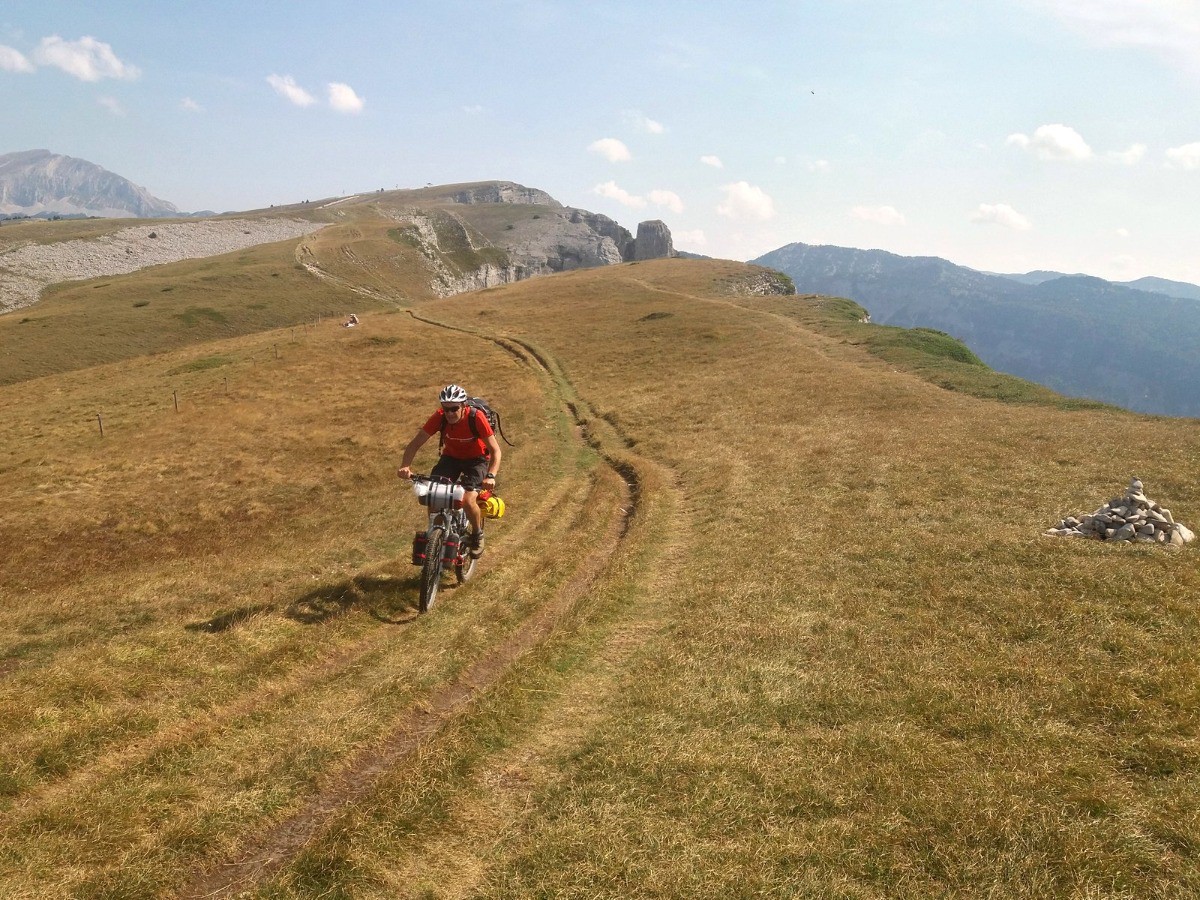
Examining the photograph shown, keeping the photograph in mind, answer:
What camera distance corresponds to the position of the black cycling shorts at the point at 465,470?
14328 mm

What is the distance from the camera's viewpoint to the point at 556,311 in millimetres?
81375

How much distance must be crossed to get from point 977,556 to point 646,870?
11.4 metres

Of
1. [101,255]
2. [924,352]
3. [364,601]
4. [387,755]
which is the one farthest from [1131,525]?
[101,255]

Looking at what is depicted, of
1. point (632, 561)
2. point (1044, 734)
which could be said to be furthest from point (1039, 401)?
point (1044, 734)

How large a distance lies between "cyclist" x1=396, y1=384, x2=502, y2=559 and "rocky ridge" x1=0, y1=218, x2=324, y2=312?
16019 cm

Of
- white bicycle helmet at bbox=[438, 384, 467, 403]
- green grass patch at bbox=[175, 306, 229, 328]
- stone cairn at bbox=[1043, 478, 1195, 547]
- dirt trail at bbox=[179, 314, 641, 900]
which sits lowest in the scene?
dirt trail at bbox=[179, 314, 641, 900]

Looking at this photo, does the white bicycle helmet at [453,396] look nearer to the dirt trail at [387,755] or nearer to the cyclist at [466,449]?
the cyclist at [466,449]

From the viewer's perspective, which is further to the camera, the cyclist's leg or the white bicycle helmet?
the cyclist's leg

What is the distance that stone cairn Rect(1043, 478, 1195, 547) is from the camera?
13852 mm

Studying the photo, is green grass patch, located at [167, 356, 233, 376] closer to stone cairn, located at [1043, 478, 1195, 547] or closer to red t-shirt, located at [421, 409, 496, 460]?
red t-shirt, located at [421, 409, 496, 460]

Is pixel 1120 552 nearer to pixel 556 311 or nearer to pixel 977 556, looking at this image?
pixel 977 556

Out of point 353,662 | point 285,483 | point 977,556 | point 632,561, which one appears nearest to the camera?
point 353,662

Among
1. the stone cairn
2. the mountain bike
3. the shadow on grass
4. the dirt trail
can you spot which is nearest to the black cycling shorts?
the mountain bike

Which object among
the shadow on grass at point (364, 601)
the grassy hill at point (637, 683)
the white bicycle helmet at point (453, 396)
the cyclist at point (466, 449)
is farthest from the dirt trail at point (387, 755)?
the white bicycle helmet at point (453, 396)
